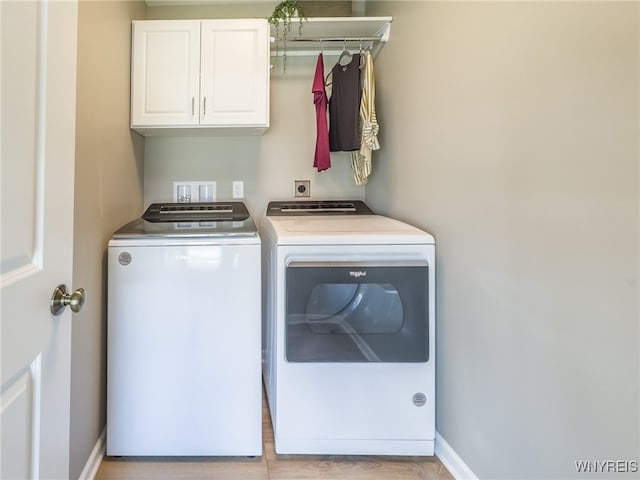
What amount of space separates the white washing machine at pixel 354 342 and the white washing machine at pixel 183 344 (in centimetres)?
13

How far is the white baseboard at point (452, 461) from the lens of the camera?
4.34 feet

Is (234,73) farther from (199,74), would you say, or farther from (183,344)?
(183,344)

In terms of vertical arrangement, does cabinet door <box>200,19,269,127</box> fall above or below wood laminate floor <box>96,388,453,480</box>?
above

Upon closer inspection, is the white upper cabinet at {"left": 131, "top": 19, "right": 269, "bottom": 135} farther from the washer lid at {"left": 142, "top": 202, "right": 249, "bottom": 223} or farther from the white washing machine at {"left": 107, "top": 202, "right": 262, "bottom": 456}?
the white washing machine at {"left": 107, "top": 202, "right": 262, "bottom": 456}

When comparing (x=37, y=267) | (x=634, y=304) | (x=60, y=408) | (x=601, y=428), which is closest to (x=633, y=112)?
(x=634, y=304)

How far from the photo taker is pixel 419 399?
148 cm

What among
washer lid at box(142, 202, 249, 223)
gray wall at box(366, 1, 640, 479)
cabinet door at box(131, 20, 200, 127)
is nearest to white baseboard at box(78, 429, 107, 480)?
washer lid at box(142, 202, 249, 223)

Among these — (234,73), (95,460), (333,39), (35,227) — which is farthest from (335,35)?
(95,460)

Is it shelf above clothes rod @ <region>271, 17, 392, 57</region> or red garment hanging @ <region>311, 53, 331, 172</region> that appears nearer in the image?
shelf above clothes rod @ <region>271, 17, 392, 57</region>

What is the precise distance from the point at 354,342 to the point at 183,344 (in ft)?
2.26

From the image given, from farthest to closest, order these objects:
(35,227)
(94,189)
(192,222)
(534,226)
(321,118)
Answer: (321,118) < (192,222) < (94,189) < (534,226) < (35,227)

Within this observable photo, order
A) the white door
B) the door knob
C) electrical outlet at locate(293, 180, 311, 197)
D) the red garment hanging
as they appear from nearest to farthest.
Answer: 1. the white door
2. the door knob
3. the red garment hanging
4. electrical outlet at locate(293, 180, 311, 197)

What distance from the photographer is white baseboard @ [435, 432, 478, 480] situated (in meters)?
1.32

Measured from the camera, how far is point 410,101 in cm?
175
